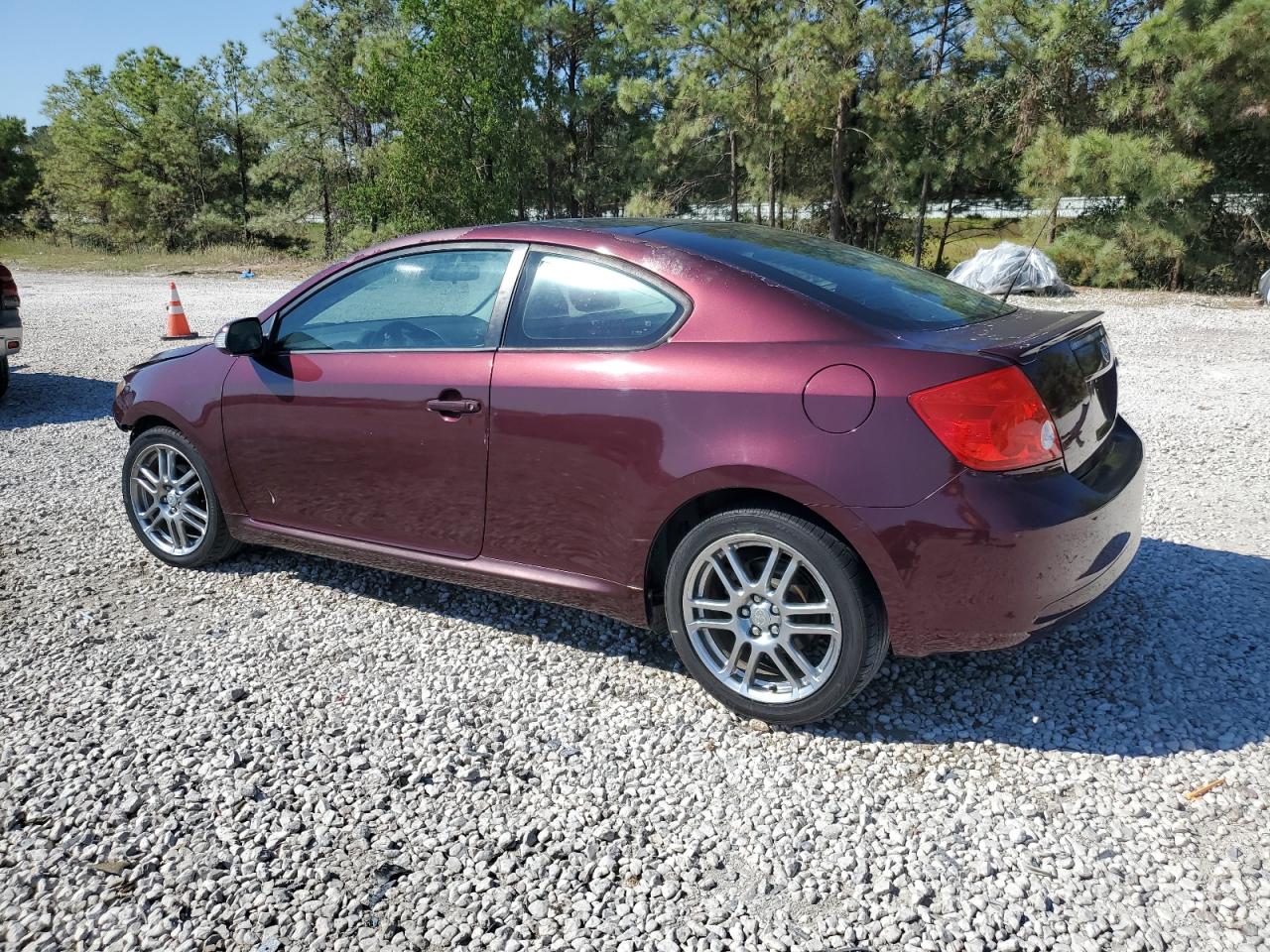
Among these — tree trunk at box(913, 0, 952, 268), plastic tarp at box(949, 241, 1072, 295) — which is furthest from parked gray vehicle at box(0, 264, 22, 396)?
tree trunk at box(913, 0, 952, 268)

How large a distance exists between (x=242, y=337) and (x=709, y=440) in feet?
7.25

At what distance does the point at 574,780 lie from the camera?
2.68 metres

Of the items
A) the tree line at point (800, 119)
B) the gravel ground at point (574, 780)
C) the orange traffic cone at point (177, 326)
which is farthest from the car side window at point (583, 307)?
the tree line at point (800, 119)

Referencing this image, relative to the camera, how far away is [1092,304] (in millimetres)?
15227

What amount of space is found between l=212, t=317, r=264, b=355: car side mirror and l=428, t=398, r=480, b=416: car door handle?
3.44 ft

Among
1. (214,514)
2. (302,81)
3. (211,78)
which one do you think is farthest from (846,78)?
(211,78)

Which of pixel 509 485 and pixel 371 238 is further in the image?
pixel 371 238

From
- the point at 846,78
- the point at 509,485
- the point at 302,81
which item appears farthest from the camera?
the point at 302,81

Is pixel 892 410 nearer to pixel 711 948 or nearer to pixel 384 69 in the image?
pixel 711 948

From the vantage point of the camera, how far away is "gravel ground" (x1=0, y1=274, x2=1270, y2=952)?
84.3 inches

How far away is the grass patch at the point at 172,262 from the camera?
91.3ft

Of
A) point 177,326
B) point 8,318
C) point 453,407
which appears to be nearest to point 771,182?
point 177,326

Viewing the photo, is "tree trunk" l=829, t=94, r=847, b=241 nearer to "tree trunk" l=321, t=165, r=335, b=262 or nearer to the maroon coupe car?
the maroon coupe car

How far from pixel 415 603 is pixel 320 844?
1.59 meters
